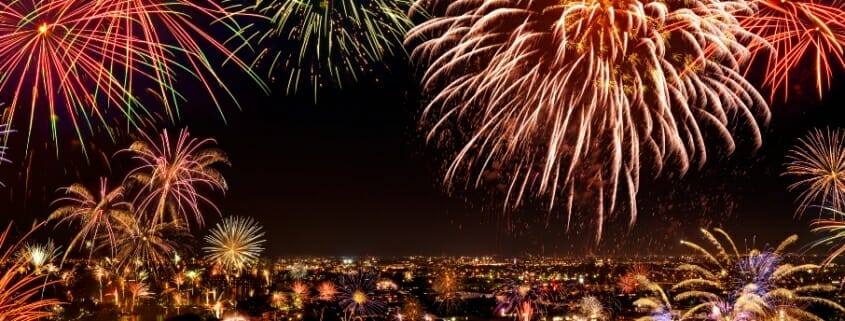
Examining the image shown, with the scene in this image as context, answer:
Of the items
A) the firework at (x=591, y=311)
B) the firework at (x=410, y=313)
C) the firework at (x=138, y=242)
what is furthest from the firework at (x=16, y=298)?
the firework at (x=591, y=311)

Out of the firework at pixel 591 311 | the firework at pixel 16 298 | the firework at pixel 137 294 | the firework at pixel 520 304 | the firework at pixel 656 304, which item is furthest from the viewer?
the firework at pixel 520 304

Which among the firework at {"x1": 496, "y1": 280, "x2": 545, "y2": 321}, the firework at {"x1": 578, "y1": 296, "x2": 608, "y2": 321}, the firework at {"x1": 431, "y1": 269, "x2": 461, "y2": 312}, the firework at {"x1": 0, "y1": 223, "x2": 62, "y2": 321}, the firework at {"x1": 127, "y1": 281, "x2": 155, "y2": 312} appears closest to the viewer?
the firework at {"x1": 0, "y1": 223, "x2": 62, "y2": 321}

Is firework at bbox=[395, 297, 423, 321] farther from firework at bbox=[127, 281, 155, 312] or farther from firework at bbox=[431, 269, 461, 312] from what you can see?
firework at bbox=[127, 281, 155, 312]

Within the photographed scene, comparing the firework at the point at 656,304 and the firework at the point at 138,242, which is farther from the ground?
the firework at the point at 138,242

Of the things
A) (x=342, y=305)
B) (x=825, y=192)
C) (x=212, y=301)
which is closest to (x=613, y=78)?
(x=825, y=192)

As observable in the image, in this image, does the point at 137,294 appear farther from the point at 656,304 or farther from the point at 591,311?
the point at 591,311

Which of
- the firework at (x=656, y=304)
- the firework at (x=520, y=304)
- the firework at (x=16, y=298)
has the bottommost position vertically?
the firework at (x=520, y=304)

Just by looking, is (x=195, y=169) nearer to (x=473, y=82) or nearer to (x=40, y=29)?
(x=473, y=82)

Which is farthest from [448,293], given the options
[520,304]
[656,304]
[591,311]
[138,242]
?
[656,304]

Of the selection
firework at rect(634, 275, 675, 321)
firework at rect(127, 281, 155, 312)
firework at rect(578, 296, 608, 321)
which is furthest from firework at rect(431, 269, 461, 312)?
firework at rect(127, 281, 155, 312)

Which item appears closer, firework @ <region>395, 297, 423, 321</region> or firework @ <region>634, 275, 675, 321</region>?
firework @ <region>634, 275, 675, 321</region>

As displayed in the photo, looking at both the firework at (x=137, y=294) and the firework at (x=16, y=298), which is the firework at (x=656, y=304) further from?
the firework at (x=137, y=294)

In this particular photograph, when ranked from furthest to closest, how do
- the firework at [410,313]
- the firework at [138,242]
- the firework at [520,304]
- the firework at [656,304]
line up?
the firework at [520,304] → the firework at [410,313] → the firework at [138,242] → the firework at [656,304]
